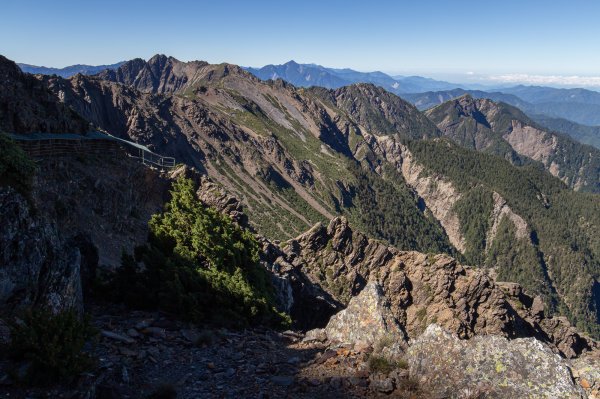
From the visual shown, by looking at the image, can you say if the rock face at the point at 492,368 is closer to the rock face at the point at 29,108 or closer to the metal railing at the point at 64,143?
the metal railing at the point at 64,143

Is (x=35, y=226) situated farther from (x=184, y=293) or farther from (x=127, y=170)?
(x=127, y=170)

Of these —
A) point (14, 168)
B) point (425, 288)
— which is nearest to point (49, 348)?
point (14, 168)

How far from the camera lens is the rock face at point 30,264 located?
1384 cm

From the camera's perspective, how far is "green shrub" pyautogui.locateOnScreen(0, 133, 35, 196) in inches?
595

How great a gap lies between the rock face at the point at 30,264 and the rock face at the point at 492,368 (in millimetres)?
12831

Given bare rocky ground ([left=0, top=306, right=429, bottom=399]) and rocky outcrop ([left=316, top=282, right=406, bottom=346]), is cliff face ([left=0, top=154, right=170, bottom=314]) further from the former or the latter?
rocky outcrop ([left=316, top=282, right=406, bottom=346])

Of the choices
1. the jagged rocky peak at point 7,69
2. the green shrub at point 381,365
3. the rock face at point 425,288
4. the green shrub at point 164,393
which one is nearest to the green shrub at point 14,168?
the green shrub at point 164,393

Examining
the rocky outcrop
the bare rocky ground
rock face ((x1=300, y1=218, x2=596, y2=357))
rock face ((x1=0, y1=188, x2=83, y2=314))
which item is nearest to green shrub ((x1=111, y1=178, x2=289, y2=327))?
the bare rocky ground

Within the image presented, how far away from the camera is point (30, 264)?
14.5m

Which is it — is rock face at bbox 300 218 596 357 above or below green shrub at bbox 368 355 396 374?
below

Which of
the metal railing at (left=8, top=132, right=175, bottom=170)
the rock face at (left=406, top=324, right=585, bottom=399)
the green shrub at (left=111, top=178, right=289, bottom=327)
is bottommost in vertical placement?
the green shrub at (left=111, top=178, right=289, bottom=327)

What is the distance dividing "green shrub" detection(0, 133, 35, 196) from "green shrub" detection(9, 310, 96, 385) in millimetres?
6807

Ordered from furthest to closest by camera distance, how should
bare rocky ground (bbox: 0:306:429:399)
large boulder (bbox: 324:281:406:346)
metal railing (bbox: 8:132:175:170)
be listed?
metal railing (bbox: 8:132:175:170) → large boulder (bbox: 324:281:406:346) → bare rocky ground (bbox: 0:306:429:399)

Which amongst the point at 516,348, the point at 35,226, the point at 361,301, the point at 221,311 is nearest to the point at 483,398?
the point at 516,348
